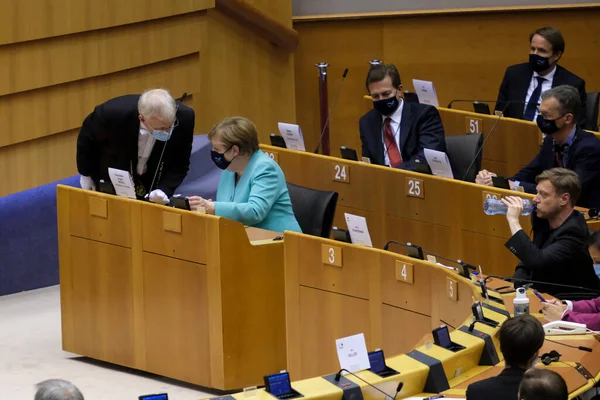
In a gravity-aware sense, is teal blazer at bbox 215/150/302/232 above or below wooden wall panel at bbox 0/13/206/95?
below

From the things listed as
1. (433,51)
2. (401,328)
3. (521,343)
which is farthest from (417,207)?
(433,51)

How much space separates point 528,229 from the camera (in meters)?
5.71

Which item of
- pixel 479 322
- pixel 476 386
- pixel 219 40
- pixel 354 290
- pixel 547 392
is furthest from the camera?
pixel 219 40

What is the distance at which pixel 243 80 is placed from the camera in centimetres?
950

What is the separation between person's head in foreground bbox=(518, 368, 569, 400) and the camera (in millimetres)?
2939

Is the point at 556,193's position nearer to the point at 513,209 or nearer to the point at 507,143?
the point at 513,209

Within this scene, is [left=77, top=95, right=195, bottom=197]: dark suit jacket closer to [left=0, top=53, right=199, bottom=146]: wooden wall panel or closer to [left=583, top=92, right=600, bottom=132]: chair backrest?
[left=0, top=53, right=199, bottom=146]: wooden wall panel

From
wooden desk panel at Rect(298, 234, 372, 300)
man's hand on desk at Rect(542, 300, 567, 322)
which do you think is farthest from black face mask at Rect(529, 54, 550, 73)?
man's hand on desk at Rect(542, 300, 567, 322)

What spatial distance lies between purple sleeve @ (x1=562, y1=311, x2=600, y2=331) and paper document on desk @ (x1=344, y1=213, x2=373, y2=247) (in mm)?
962

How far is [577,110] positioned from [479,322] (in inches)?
91.3

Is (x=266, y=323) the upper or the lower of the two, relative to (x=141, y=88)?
lower

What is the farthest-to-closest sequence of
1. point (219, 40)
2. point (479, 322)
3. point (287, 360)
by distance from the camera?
point (219, 40), point (287, 360), point (479, 322)

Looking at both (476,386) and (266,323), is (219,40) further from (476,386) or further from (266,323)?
(476,386)

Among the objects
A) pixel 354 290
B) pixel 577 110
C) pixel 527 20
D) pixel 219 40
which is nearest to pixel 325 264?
pixel 354 290
